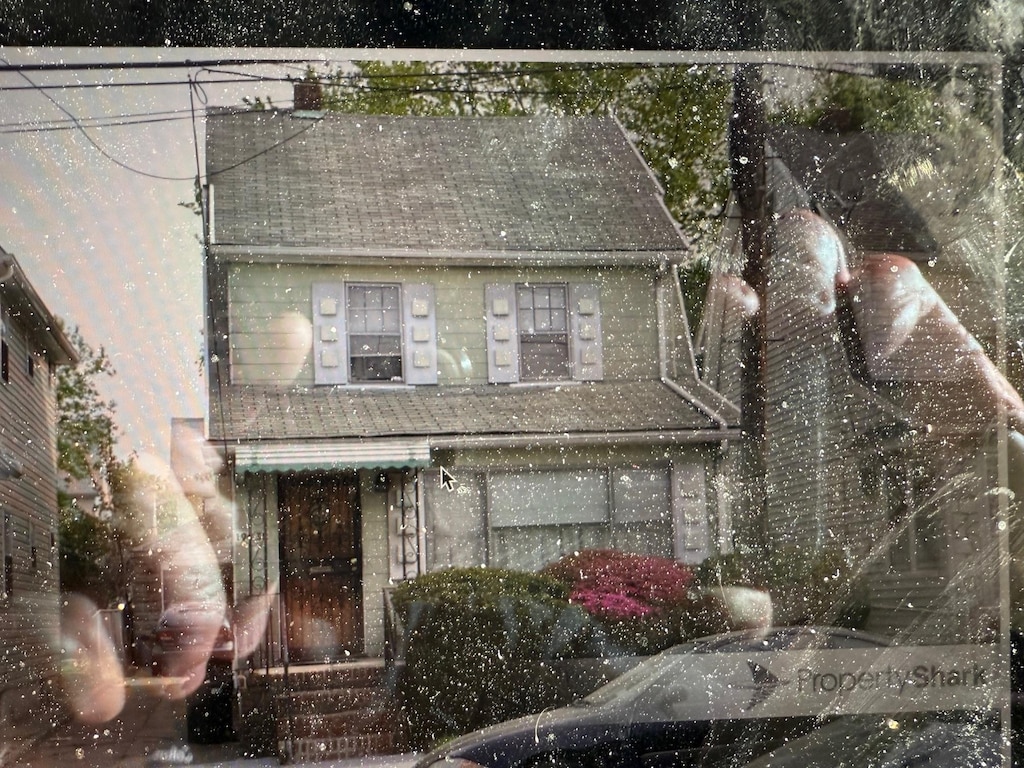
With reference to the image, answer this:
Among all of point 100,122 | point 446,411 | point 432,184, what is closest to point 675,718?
point 446,411

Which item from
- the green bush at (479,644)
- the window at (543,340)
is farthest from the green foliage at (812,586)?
the window at (543,340)

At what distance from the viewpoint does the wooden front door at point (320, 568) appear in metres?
1.12

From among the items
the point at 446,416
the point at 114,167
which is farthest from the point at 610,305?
the point at 114,167

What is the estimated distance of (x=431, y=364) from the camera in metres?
1.17

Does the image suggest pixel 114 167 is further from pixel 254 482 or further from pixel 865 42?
pixel 865 42

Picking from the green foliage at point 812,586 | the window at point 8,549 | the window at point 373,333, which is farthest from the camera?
the green foliage at point 812,586

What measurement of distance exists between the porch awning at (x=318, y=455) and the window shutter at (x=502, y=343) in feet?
0.46

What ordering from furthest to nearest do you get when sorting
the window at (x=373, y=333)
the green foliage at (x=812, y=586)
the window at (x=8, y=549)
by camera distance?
the green foliage at (x=812, y=586)
the window at (x=373, y=333)
the window at (x=8, y=549)

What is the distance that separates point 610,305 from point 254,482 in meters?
0.44

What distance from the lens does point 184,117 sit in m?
1.22

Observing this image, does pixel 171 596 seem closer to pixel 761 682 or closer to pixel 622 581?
pixel 622 581

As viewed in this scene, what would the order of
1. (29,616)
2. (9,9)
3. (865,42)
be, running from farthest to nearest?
(865,42)
(9,9)
(29,616)

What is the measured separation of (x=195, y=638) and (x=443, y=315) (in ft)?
1.44

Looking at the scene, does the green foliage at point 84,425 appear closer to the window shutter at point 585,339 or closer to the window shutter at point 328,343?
the window shutter at point 328,343
